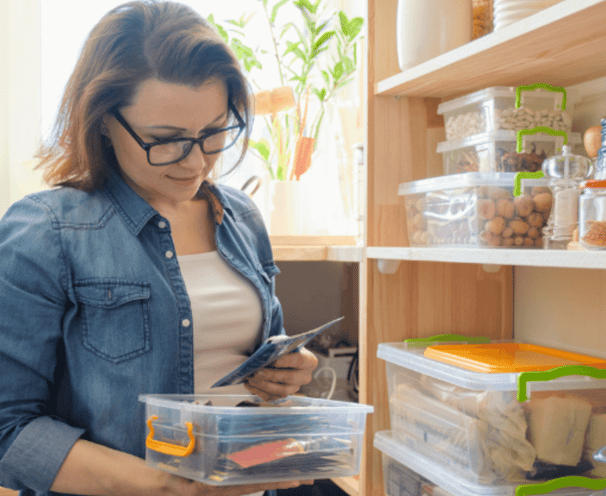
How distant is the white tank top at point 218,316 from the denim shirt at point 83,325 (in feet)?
0.13

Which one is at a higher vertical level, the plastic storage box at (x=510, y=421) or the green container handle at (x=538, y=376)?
the green container handle at (x=538, y=376)

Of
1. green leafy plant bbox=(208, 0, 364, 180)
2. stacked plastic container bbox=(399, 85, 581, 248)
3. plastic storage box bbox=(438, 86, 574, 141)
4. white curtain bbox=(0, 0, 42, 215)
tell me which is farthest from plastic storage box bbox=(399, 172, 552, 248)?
white curtain bbox=(0, 0, 42, 215)

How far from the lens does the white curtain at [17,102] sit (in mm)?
1814

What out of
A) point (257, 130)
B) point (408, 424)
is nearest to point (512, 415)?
point (408, 424)

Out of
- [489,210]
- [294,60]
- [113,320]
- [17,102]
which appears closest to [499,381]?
[489,210]

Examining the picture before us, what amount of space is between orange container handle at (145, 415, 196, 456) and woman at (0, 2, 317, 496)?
51mm

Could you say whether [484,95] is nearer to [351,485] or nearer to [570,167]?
[570,167]

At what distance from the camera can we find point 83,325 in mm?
927

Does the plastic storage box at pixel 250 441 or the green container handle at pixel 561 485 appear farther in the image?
the green container handle at pixel 561 485

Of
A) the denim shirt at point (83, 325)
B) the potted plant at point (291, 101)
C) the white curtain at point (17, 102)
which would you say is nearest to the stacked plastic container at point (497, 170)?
the denim shirt at point (83, 325)

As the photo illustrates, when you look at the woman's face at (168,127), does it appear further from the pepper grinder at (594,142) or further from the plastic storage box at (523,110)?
the pepper grinder at (594,142)

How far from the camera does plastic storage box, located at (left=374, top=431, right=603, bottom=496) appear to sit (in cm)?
94

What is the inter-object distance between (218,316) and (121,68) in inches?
16.9

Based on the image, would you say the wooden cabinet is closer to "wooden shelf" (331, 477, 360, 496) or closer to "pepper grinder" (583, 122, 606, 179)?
"wooden shelf" (331, 477, 360, 496)
